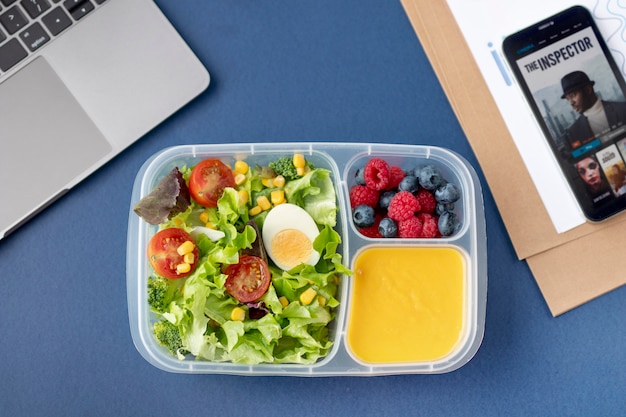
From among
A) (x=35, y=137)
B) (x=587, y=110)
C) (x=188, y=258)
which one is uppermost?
(x=35, y=137)

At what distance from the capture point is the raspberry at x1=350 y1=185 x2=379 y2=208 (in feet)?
3.30

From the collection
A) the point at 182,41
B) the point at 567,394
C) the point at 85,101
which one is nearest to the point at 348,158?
the point at 182,41

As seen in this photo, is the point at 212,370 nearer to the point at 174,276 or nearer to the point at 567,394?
the point at 174,276

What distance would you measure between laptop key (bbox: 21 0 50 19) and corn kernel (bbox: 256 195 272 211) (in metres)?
0.48

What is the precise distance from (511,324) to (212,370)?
0.54 meters

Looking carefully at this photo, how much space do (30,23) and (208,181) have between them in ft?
1.33

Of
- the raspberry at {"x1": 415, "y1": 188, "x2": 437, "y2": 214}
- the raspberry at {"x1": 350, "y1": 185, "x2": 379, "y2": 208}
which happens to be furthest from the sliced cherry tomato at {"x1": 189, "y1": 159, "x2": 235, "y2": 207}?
the raspberry at {"x1": 415, "y1": 188, "x2": 437, "y2": 214}

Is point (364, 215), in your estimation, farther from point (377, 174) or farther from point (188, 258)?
point (188, 258)

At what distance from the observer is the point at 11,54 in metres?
1.01

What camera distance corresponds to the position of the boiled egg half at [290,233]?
99cm

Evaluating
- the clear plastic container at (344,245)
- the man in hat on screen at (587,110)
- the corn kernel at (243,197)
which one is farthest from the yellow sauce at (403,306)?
the man in hat on screen at (587,110)

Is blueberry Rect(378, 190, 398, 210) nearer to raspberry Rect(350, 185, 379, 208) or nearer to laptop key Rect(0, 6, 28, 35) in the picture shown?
raspberry Rect(350, 185, 379, 208)

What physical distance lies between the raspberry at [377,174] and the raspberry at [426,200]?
6 cm

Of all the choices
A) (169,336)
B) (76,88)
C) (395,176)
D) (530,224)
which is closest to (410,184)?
(395,176)
